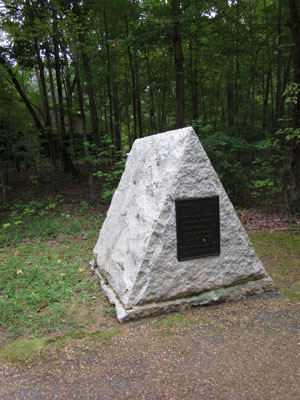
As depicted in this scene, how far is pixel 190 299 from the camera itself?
3400 millimetres

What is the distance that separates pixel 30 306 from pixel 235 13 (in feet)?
39.2

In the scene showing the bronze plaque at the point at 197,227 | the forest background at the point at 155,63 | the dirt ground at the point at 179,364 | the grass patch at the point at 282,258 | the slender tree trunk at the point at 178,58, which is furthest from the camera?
the slender tree trunk at the point at 178,58

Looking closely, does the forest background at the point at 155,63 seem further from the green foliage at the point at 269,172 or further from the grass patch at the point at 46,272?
the grass patch at the point at 46,272

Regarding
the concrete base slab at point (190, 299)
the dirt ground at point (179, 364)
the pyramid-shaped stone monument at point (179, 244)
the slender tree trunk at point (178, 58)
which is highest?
the slender tree trunk at point (178, 58)

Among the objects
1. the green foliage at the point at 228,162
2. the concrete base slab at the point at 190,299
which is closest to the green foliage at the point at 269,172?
the green foliage at the point at 228,162

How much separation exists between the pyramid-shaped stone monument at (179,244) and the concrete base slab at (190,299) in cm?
1

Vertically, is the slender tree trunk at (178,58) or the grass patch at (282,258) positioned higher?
the slender tree trunk at (178,58)

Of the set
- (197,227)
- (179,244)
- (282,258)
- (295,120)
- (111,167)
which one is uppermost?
(295,120)

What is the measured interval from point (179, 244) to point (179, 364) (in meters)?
1.23

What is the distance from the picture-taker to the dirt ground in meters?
2.22

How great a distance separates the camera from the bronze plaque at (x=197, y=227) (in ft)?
10.9


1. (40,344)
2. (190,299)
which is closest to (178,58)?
(190,299)

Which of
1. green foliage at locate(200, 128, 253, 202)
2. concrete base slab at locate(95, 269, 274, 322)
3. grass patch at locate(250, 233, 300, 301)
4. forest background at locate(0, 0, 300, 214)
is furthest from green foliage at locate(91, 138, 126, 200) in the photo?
concrete base slab at locate(95, 269, 274, 322)

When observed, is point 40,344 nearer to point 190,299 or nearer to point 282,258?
point 190,299
